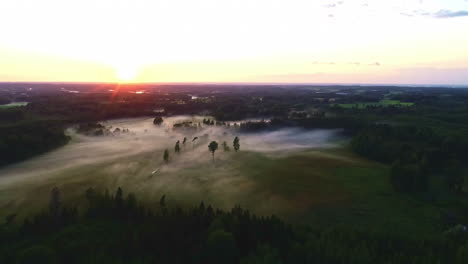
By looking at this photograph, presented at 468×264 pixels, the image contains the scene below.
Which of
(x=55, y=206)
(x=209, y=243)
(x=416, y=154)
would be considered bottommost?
(x=55, y=206)

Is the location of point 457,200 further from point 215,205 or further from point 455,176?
point 215,205

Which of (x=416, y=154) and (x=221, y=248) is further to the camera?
(x=416, y=154)

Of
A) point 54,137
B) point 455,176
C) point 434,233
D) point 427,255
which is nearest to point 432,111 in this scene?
point 455,176

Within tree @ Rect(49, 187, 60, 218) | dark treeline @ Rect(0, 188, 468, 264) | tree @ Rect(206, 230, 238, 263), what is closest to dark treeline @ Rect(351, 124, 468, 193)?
dark treeline @ Rect(0, 188, 468, 264)

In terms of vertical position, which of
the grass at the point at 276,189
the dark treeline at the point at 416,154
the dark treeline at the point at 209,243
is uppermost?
the dark treeline at the point at 416,154

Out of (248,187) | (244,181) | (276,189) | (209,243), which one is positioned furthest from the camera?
(244,181)

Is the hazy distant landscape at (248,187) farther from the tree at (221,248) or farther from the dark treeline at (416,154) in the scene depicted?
the dark treeline at (416,154)

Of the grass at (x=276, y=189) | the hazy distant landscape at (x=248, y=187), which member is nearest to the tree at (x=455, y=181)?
the hazy distant landscape at (x=248, y=187)

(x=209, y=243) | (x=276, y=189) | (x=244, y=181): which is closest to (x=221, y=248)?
(x=209, y=243)

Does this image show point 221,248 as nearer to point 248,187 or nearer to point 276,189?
point 248,187

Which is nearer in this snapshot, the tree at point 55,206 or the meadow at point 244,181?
the tree at point 55,206
